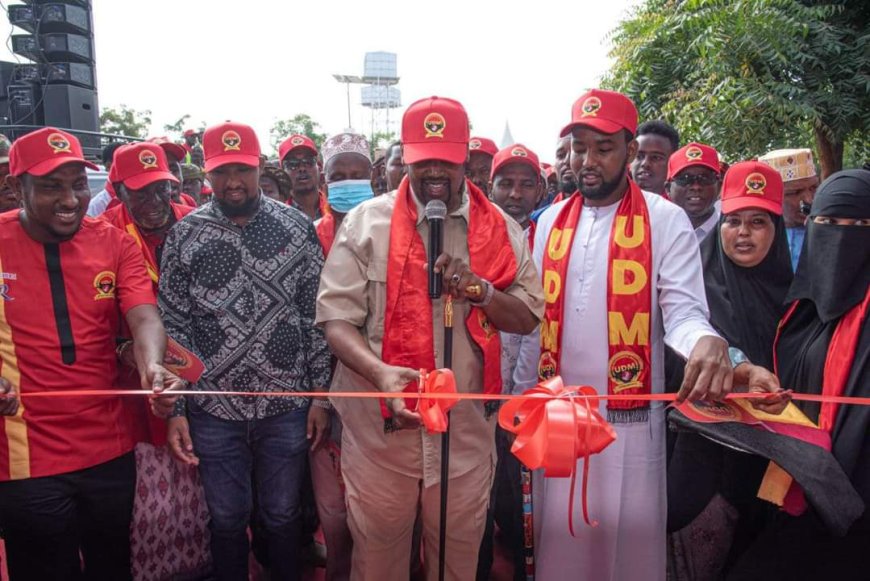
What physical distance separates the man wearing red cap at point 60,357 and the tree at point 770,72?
7.93 metres

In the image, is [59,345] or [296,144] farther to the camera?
[296,144]

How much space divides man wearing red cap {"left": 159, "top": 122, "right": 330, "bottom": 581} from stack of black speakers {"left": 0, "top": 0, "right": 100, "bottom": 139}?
10237mm

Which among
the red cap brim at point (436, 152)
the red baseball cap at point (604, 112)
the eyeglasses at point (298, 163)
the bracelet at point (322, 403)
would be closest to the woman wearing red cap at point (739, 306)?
the red baseball cap at point (604, 112)

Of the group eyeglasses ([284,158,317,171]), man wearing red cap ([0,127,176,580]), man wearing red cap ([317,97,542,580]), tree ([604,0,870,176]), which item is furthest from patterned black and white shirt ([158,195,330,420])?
tree ([604,0,870,176])

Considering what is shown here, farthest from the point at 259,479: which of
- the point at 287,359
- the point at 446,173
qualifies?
the point at 446,173

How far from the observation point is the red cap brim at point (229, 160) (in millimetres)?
3133

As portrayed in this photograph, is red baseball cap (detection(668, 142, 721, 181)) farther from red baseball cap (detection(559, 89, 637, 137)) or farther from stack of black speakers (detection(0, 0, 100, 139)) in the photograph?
stack of black speakers (detection(0, 0, 100, 139))

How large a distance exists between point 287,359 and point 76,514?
115 centimetres

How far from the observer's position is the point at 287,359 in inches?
121

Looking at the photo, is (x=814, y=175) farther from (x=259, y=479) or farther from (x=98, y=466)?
(x=98, y=466)

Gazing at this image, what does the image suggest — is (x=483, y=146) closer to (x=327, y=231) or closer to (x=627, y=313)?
(x=327, y=231)

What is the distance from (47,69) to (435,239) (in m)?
12.0

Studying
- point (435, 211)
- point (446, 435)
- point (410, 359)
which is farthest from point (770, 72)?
point (446, 435)

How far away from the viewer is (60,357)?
110 inches
